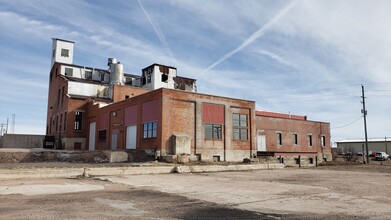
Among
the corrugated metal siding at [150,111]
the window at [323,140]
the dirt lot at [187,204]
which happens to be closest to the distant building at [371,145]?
the window at [323,140]

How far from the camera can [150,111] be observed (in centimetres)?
3056

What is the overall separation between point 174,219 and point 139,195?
3.80 metres

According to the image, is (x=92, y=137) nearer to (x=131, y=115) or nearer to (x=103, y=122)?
(x=103, y=122)

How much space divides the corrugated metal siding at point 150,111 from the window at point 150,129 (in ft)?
1.48

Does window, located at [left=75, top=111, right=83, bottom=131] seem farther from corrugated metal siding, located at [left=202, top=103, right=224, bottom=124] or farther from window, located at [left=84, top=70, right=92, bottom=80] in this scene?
corrugated metal siding, located at [left=202, top=103, right=224, bottom=124]

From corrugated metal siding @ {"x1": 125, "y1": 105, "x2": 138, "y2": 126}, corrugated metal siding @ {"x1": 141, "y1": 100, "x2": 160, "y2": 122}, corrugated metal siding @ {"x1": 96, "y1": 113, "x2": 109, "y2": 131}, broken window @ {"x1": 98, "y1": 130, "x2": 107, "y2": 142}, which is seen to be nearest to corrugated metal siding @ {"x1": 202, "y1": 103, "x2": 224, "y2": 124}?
corrugated metal siding @ {"x1": 141, "y1": 100, "x2": 160, "y2": 122}

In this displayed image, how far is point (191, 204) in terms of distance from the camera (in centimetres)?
891

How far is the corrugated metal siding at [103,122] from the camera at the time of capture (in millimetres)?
38931

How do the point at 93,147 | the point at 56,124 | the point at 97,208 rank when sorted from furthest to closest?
the point at 56,124, the point at 93,147, the point at 97,208

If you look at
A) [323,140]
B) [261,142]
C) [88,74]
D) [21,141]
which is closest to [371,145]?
[323,140]

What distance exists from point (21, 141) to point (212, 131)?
119 feet

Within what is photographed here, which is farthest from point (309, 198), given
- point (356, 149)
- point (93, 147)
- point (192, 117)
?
point (356, 149)

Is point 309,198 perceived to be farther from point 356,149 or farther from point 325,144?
point 356,149

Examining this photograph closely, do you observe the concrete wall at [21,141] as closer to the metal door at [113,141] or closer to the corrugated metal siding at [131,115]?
the metal door at [113,141]
